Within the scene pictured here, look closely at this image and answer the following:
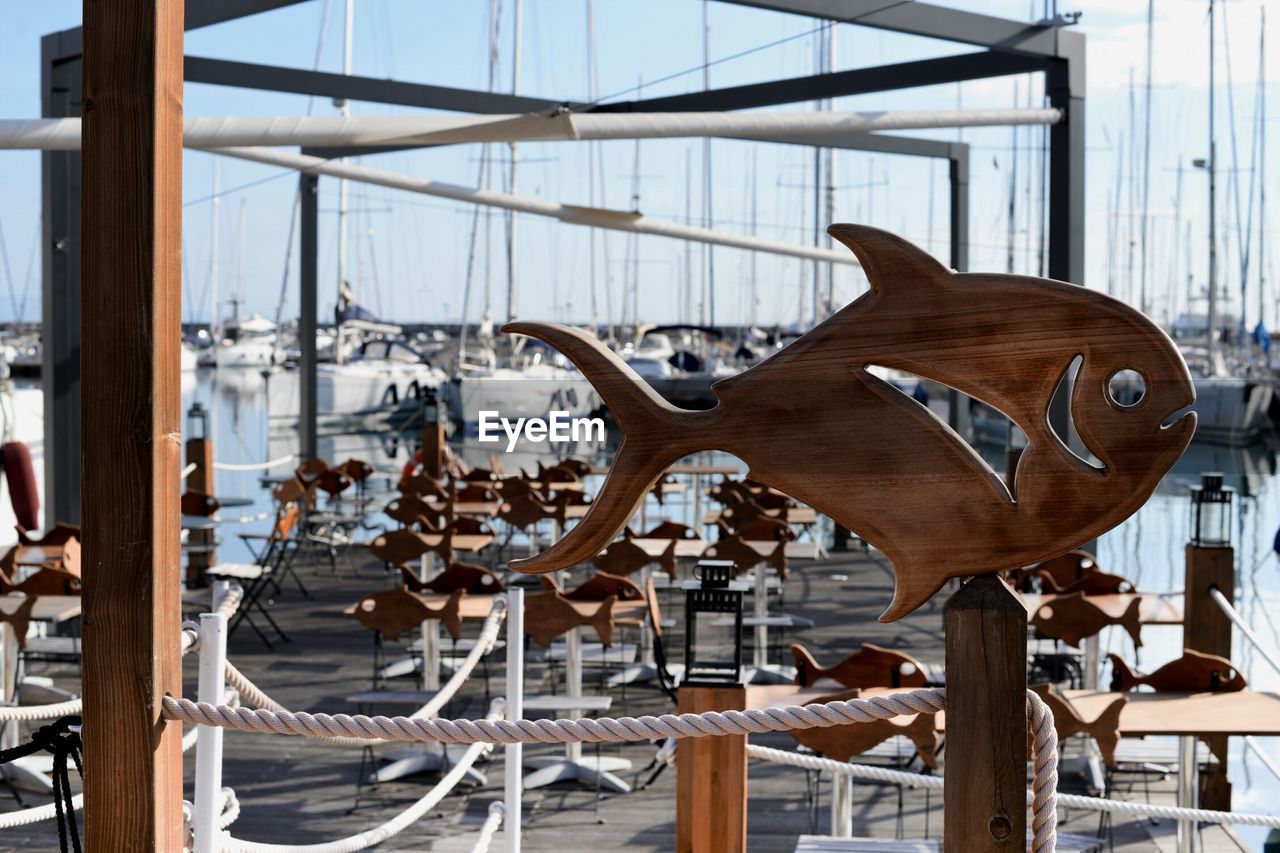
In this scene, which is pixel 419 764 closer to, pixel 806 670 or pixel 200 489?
pixel 806 670

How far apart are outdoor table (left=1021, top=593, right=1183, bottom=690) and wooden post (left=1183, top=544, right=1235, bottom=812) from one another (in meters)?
0.29

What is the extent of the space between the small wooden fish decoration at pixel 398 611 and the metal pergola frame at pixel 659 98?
9.83ft

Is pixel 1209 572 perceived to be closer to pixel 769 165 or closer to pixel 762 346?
pixel 769 165

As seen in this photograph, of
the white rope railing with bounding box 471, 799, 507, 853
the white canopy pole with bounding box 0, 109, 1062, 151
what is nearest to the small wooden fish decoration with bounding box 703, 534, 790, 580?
the white canopy pole with bounding box 0, 109, 1062, 151

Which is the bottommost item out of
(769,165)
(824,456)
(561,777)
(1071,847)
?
(561,777)

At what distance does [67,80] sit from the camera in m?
8.50

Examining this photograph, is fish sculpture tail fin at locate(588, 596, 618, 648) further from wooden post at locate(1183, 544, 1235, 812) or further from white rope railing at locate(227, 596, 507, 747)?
wooden post at locate(1183, 544, 1235, 812)

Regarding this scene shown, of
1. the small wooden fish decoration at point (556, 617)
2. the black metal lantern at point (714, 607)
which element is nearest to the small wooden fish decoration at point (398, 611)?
the small wooden fish decoration at point (556, 617)

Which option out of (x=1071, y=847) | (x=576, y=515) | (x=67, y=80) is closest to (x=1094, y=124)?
(x=576, y=515)

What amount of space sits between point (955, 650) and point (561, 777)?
178 inches

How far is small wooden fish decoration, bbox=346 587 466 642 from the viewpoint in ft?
19.9

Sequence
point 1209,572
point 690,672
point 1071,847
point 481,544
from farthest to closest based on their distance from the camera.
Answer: point 481,544
point 1209,572
point 1071,847
point 690,672

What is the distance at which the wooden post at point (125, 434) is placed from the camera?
218cm

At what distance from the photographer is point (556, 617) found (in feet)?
19.9
